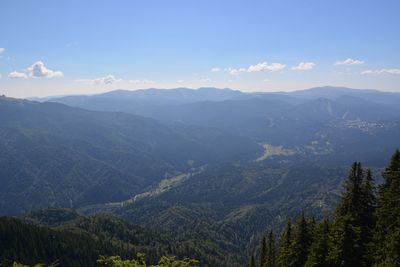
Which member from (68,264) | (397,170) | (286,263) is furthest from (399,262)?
(68,264)

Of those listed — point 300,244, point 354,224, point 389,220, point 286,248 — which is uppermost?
point 389,220

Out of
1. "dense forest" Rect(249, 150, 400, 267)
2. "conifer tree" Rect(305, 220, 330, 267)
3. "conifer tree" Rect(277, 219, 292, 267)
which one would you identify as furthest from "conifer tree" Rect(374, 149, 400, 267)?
"conifer tree" Rect(277, 219, 292, 267)

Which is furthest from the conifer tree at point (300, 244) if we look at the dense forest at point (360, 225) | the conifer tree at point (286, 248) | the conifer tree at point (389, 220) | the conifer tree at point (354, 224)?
the conifer tree at point (389, 220)

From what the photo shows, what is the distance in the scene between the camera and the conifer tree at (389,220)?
40.3 meters

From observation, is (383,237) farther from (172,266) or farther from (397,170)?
(172,266)

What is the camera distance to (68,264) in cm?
18225

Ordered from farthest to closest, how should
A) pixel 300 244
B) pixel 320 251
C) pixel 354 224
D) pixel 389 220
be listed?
pixel 300 244, pixel 320 251, pixel 354 224, pixel 389 220

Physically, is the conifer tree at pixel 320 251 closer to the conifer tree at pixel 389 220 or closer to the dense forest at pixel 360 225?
the dense forest at pixel 360 225

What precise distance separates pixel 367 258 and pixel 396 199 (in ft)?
25.4

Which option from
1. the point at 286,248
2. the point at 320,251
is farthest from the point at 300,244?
the point at 320,251

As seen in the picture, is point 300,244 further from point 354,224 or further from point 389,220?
point 389,220

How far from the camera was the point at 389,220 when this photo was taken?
47.2m

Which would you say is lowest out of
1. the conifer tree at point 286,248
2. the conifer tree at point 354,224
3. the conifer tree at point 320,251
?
the conifer tree at point 286,248

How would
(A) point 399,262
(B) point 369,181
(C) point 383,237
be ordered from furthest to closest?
(B) point 369,181
(C) point 383,237
(A) point 399,262
